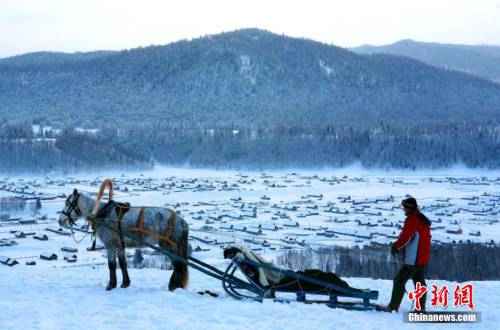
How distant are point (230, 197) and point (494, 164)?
159ft

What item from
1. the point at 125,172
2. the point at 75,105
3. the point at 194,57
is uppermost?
the point at 194,57

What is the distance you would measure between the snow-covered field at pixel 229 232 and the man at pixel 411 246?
1.00ft

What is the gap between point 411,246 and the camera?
7250 millimetres

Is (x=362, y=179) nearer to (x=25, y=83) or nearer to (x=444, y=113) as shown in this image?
(x=444, y=113)

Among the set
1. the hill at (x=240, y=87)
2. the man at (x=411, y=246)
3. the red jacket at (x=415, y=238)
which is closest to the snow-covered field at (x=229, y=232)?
the man at (x=411, y=246)

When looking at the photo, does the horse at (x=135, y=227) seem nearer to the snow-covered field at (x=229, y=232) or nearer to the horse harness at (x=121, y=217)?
the horse harness at (x=121, y=217)

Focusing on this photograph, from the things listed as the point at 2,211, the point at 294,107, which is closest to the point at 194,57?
the point at 294,107

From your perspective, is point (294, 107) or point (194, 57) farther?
point (194, 57)

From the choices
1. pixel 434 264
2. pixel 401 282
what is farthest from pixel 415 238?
pixel 434 264

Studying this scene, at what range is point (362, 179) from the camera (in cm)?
7850

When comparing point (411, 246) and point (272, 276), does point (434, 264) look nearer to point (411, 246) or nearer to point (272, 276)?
point (272, 276)

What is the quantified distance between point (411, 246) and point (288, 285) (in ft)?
5.12

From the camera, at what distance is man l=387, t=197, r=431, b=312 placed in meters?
7.21

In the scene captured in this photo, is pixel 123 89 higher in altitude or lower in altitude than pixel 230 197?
higher
